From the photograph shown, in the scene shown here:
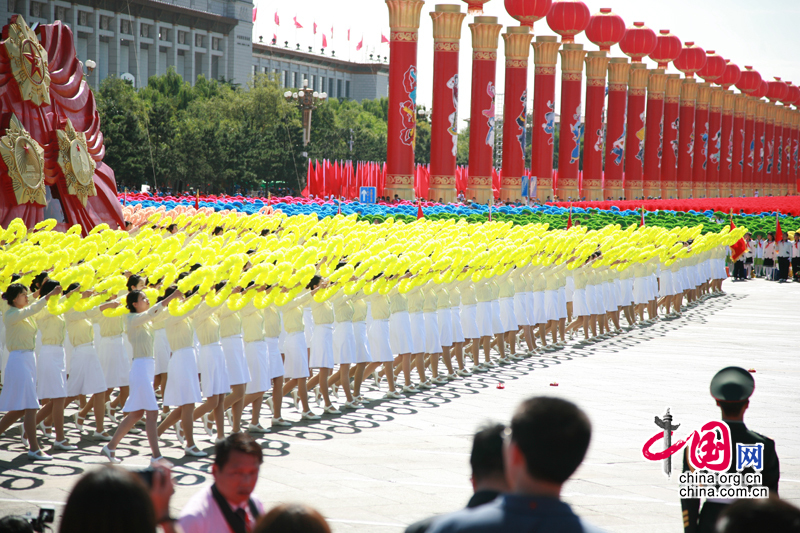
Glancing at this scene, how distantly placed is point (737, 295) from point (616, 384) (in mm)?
11713

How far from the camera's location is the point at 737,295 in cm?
2089

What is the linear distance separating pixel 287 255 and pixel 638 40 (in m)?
38.0

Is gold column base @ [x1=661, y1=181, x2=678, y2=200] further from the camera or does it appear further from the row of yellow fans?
the camera

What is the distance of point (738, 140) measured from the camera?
62781 millimetres

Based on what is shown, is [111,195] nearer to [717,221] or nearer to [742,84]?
[717,221]

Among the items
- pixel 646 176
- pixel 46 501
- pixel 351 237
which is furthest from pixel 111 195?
pixel 646 176

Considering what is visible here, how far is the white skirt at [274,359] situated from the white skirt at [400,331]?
6.21ft

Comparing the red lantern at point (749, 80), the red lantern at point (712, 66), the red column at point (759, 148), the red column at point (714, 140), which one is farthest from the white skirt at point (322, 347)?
the red column at point (759, 148)

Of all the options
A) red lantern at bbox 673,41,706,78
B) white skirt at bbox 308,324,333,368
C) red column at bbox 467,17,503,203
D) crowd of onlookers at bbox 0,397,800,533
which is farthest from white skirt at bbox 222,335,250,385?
red lantern at bbox 673,41,706,78

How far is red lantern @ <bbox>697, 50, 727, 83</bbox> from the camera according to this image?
169ft

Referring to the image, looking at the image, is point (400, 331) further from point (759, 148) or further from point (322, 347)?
point (759, 148)

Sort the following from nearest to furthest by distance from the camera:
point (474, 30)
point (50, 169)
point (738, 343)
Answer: point (738, 343) → point (50, 169) → point (474, 30)

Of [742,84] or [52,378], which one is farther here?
[742,84]

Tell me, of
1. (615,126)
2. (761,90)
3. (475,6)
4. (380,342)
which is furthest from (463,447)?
(761,90)
